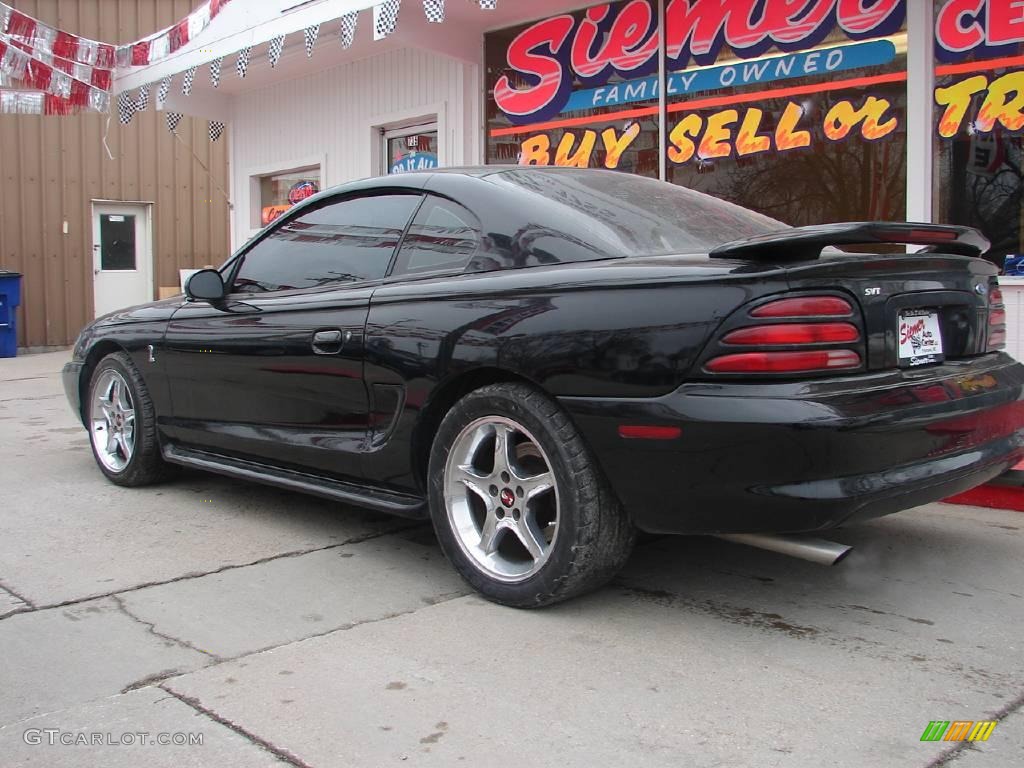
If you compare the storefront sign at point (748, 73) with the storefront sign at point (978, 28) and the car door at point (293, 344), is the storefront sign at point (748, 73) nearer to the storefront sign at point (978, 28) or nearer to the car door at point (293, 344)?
the storefront sign at point (978, 28)

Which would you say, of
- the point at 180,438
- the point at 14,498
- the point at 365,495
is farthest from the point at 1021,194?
the point at 14,498

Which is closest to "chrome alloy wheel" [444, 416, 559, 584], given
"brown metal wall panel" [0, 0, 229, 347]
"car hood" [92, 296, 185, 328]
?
"car hood" [92, 296, 185, 328]

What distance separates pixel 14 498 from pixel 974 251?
446 centimetres

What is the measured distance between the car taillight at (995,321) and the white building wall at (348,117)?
5785mm

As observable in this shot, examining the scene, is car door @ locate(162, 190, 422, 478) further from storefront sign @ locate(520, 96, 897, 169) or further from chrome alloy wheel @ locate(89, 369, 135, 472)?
storefront sign @ locate(520, 96, 897, 169)

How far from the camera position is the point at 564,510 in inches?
117

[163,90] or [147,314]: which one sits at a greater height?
[163,90]

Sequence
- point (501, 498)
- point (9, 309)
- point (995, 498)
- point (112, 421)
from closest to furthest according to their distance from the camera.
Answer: point (501, 498) < point (995, 498) < point (112, 421) < point (9, 309)

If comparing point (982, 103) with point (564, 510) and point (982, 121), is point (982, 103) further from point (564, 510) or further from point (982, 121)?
point (564, 510)

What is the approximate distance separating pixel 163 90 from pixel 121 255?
18.1ft

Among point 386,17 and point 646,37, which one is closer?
point 386,17

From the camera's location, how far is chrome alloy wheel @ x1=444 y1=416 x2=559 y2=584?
3.14 meters

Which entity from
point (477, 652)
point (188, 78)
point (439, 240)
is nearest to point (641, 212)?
point (439, 240)

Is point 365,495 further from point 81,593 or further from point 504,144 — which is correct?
point 504,144
